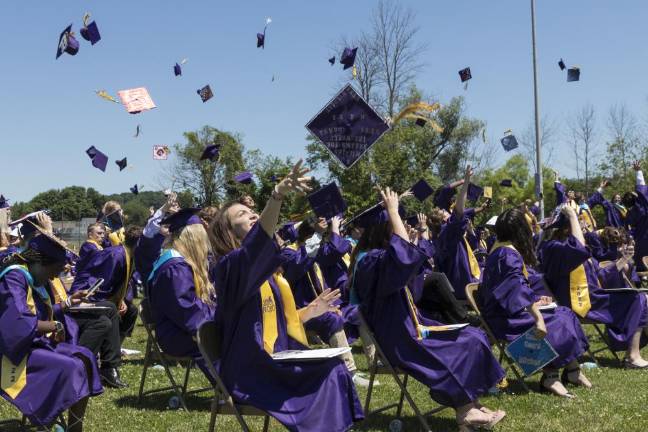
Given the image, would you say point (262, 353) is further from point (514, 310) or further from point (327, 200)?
point (514, 310)

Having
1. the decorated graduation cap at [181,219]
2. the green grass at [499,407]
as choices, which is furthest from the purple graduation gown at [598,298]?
the decorated graduation cap at [181,219]

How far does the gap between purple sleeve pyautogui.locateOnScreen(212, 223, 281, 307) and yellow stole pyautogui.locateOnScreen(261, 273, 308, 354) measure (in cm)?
22

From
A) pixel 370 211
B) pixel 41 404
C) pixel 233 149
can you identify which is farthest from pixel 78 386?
pixel 233 149

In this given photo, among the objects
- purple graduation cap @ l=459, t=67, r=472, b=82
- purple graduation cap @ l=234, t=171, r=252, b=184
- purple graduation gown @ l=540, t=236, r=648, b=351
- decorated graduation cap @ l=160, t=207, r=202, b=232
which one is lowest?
purple graduation gown @ l=540, t=236, r=648, b=351

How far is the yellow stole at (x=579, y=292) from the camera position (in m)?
7.62

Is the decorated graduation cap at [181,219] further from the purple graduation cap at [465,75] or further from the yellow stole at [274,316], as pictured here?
the purple graduation cap at [465,75]

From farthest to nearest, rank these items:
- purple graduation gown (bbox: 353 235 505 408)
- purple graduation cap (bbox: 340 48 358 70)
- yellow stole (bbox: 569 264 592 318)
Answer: purple graduation cap (bbox: 340 48 358 70) → yellow stole (bbox: 569 264 592 318) → purple graduation gown (bbox: 353 235 505 408)

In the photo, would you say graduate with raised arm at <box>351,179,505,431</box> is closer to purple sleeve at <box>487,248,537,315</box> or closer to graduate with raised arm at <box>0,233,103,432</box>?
purple sleeve at <box>487,248,537,315</box>

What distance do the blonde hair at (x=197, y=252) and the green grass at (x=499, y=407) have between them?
3.63ft

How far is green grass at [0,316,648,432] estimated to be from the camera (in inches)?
222

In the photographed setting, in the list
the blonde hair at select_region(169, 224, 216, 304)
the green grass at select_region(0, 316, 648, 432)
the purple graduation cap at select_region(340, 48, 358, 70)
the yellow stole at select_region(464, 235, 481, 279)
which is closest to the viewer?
the green grass at select_region(0, 316, 648, 432)

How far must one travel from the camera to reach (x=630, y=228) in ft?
48.7

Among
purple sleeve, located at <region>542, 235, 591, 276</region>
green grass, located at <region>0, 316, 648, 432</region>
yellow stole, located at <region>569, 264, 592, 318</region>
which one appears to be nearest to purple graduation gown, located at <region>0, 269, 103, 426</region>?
green grass, located at <region>0, 316, 648, 432</region>

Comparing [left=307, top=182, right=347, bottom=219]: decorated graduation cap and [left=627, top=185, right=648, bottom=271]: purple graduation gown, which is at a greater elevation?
[left=307, top=182, right=347, bottom=219]: decorated graduation cap
